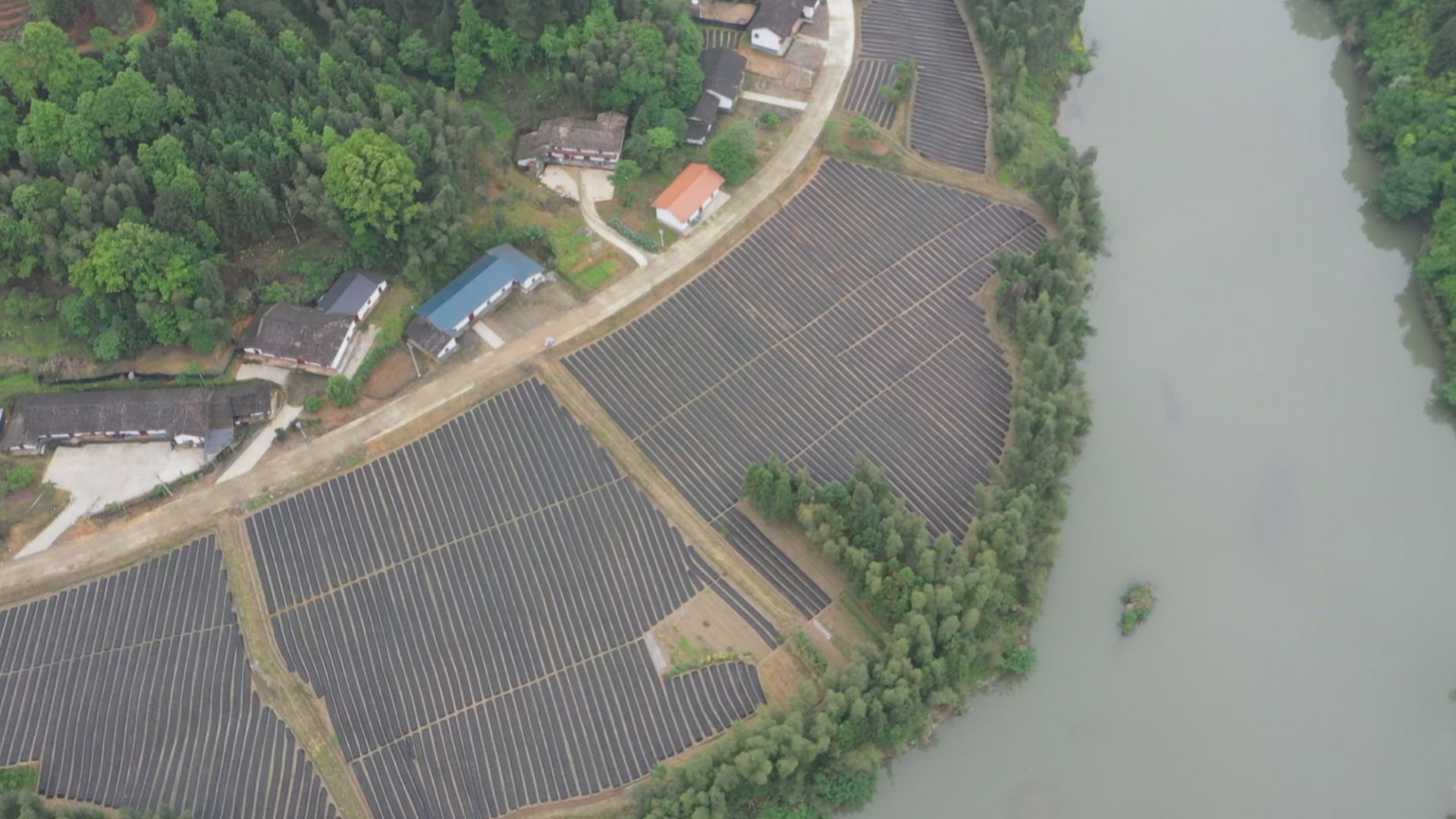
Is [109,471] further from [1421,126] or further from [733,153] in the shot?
[1421,126]

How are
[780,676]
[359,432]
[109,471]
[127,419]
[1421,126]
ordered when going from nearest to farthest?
[780,676]
[109,471]
[127,419]
[359,432]
[1421,126]

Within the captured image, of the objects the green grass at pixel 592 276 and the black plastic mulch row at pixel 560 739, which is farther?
the green grass at pixel 592 276

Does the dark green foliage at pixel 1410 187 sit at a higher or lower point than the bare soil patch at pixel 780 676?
higher

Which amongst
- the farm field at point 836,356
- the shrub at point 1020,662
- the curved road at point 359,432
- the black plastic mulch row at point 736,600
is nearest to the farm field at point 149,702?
the curved road at point 359,432

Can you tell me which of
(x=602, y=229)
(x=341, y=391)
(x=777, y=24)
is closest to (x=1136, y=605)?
(x=602, y=229)

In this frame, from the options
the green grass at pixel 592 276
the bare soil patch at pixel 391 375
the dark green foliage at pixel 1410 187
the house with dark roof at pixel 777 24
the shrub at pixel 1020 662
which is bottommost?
the bare soil patch at pixel 391 375

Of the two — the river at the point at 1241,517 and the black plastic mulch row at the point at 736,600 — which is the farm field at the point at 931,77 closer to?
the river at the point at 1241,517


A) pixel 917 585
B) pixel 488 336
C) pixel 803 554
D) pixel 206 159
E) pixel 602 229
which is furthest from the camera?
pixel 602 229
